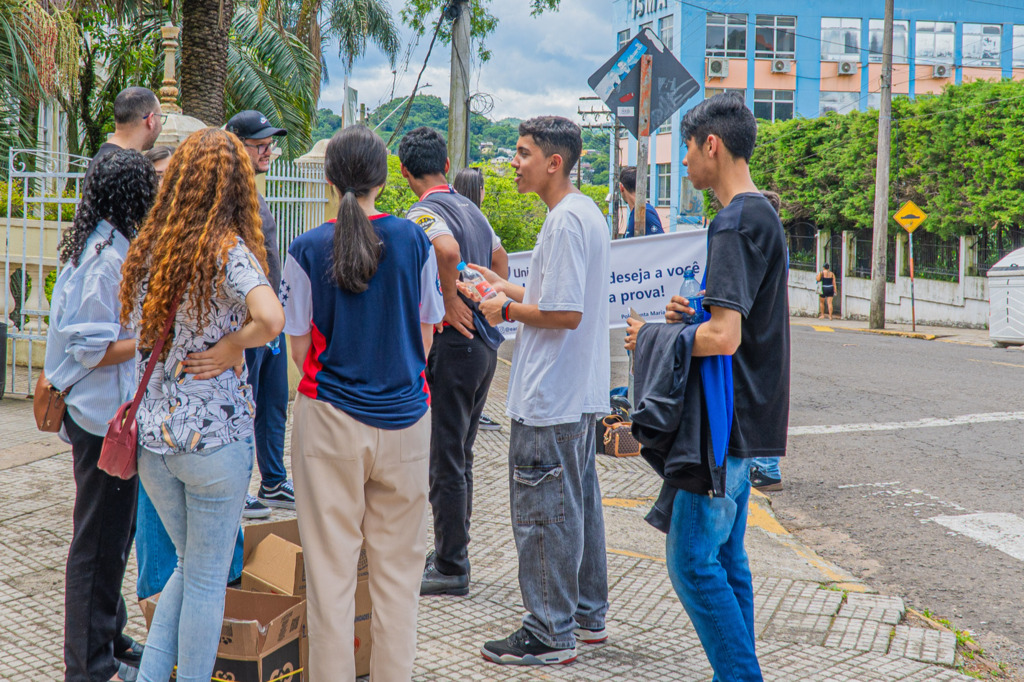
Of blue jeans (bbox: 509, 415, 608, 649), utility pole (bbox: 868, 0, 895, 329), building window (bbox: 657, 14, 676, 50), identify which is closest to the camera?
blue jeans (bbox: 509, 415, 608, 649)

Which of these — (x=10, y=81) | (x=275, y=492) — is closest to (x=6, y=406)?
(x=275, y=492)

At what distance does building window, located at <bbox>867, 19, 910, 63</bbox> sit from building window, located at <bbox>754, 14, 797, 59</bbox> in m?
3.83

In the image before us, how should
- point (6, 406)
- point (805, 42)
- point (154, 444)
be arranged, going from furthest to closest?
point (805, 42) < point (6, 406) < point (154, 444)

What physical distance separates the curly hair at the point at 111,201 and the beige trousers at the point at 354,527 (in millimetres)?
809

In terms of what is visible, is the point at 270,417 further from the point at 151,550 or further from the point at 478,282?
the point at 478,282

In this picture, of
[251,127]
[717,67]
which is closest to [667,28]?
[717,67]

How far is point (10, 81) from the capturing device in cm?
1054

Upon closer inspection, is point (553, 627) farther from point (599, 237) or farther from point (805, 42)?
point (805, 42)

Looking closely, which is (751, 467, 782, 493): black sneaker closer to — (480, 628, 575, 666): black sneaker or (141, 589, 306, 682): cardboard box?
(480, 628, 575, 666): black sneaker

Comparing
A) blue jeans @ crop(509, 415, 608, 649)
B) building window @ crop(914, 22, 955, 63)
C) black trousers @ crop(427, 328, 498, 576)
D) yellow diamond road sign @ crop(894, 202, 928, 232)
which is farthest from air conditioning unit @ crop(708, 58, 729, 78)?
blue jeans @ crop(509, 415, 608, 649)

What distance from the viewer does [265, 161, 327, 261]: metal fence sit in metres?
8.28

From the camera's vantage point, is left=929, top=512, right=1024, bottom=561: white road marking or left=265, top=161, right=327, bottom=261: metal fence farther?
left=265, top=161, right=327, bottom=261: metal fence

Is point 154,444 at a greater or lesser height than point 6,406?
greater

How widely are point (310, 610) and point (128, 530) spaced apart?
711 mm
